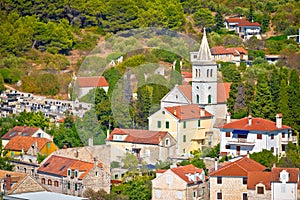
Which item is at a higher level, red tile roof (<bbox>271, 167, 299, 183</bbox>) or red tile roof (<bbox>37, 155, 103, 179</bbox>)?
red tile roof (<bbox>37, 155, 103, 179</bbox>)

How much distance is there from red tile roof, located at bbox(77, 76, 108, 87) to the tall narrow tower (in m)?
5.44

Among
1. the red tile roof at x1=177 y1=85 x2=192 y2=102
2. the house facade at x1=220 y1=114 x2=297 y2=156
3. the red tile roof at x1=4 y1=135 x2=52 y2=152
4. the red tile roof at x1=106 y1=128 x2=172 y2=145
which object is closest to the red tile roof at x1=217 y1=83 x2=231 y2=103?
the red tile roof at x1=177 y1=85 x2=192 y2=102

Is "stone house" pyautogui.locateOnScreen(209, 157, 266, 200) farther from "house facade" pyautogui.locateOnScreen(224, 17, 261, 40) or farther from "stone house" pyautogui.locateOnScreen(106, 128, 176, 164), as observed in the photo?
"house facade" pyautogui.locateOnScreen(224, 17, 261, 40)

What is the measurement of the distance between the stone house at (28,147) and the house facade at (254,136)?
5.13 metres

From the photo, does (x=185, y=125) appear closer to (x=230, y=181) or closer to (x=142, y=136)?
(x=142, y=136)

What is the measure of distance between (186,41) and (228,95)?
348 inches

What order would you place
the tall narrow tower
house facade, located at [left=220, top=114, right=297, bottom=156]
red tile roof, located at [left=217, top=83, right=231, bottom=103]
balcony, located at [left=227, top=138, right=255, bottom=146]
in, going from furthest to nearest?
red tile roof, located at [left=217, top=83, right=231, bottom=103] → the tall narrow tower → balcony, located at [left=227, top=138, right=255, bottom=146] → house facade, located at [left=220, top=114, right=297, bottom=156]

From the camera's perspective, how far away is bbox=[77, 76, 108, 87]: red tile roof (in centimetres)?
3655

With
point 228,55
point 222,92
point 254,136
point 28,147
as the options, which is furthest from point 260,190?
point 228,55

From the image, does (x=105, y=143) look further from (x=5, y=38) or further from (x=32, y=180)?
(x=5, y=38)

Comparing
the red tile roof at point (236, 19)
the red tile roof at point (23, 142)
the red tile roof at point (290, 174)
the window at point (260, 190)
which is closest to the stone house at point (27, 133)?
the red tile roof at point (23, 142)

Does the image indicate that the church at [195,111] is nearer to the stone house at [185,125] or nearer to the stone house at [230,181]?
the stone house at [185,125]

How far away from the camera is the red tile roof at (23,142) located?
30812 mm

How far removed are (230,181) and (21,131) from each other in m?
9.78
